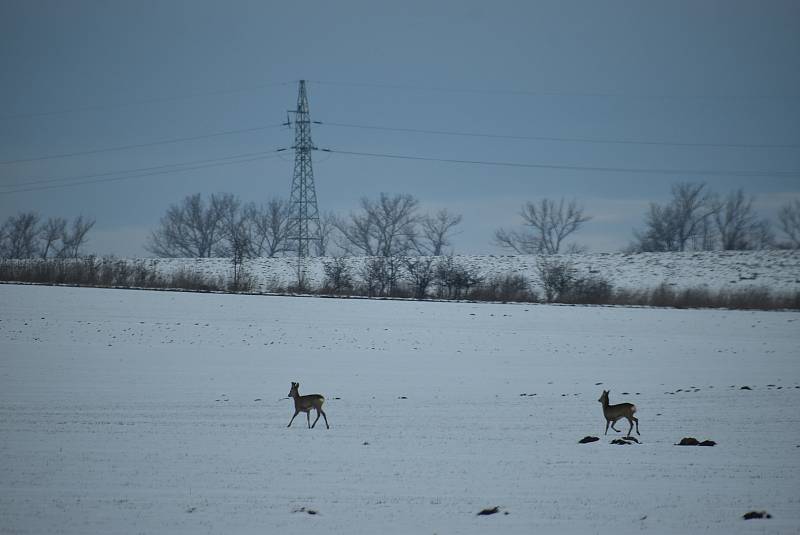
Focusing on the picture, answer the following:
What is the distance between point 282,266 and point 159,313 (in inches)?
932

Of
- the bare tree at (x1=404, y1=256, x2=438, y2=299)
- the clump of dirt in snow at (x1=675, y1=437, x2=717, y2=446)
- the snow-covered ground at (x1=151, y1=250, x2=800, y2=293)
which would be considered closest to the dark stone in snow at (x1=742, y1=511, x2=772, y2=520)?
the clump of dirt in snow at (x1=675, y1=437, x2=717, y2=446)

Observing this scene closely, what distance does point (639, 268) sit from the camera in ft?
169

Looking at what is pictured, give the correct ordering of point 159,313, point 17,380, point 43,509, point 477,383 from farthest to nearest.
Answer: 1. point 159,313
2. point 477,383
3. point 17,380
4. point 43,509

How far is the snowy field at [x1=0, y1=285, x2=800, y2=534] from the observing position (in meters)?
7.68

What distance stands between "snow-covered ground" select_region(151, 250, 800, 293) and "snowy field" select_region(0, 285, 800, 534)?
1897 centimetres

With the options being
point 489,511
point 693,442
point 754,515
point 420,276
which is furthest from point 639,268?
point 489,511

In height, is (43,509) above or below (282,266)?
below

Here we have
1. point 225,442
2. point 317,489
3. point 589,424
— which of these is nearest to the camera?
point 317,489

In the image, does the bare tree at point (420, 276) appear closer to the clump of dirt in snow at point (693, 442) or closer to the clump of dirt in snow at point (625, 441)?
the clump of dirt in snow at point (625, 441)

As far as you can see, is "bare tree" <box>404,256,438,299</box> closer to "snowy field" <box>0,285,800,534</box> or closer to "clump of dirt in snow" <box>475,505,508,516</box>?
"snowy field" <box>0,285,800,534</box>

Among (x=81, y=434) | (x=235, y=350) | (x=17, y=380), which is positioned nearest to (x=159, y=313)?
(x=235, y=350)

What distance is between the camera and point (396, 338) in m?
26.5

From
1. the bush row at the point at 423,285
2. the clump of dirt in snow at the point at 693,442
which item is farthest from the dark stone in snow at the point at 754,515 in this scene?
the bush row at the point at 423,285

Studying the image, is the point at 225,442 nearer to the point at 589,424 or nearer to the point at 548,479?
the point at 548,479
